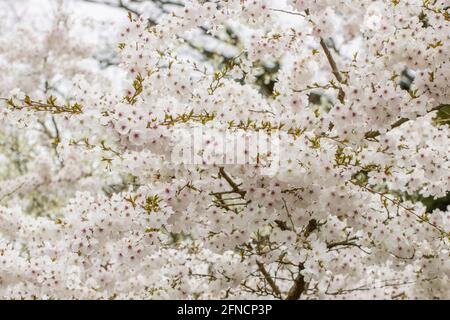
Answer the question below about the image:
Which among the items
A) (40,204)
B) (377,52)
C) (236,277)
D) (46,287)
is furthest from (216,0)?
(40,204)

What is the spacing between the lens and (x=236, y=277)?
171 inches

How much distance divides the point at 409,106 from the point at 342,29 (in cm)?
349

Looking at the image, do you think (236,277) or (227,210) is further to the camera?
(236,277)

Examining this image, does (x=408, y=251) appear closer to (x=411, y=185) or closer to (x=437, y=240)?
(x=437, y=240)

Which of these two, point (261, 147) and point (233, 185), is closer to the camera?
point (261, 147)

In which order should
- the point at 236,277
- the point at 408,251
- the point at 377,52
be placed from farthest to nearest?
1. the point at 236,277
2. the point at 408,251
3. the point at 377,52

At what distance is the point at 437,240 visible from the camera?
4.21 m

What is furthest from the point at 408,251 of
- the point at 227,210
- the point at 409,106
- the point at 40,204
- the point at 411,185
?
the point at 40,204

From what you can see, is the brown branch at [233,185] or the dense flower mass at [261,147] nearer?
the dense flower mass at [261,147]

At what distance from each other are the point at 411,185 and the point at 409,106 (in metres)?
1.35

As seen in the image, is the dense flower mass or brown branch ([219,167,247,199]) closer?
the dense flower mass

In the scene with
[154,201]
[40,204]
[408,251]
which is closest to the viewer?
[154,201]

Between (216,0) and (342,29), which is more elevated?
(342,29)
